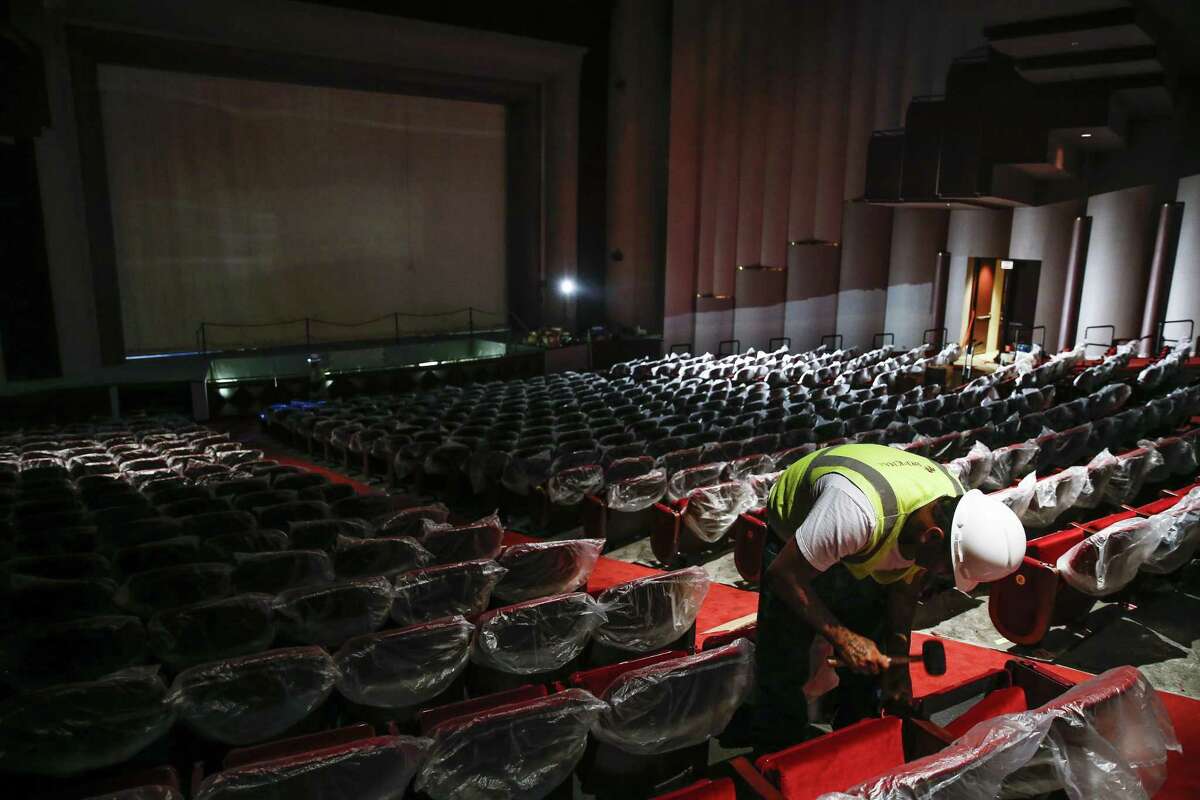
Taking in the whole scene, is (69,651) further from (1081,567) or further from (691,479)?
(1081,567)

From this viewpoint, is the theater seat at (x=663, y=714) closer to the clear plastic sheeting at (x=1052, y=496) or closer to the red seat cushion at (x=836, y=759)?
the red seat cushion at (x=836, y=759)

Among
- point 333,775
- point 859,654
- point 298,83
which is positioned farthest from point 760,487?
point 298,83

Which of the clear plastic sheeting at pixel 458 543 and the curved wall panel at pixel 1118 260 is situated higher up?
the curved wall panel at pixel 1118 260

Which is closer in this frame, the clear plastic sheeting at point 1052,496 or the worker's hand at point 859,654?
the worker's hand at point 859,654

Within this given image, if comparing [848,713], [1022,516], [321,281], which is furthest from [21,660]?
[321,281]

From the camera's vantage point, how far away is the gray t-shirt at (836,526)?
2.73 m

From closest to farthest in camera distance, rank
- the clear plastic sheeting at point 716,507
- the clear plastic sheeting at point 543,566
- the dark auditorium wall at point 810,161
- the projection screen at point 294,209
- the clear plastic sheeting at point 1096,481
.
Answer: the clear plastic sheeting at point 543,566 → the clear plastic sheeting at point 1096,481 → the clear plastic sheeting at point 716,507 → the dark auditorium wall at point 810,161 → the projection screen at point 294,209

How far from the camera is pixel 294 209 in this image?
62.1ft

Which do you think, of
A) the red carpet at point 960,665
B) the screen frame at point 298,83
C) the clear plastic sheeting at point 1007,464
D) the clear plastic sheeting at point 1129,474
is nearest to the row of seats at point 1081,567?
the red carpet at point 960,665

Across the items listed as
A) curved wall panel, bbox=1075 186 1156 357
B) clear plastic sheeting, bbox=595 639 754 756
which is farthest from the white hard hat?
curved wall panel, bbox=1075 186 1156 357

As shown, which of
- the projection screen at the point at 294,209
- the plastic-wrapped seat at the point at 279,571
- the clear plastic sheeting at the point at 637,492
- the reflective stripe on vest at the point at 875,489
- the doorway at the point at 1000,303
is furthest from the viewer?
the projection screen at the point at 294,209

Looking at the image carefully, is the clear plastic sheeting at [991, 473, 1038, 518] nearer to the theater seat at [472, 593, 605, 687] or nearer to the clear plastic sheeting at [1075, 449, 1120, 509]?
the clear plastic sheeting at [1075, 449, 1120, 509]

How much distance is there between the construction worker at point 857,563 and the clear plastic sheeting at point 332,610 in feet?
5.93

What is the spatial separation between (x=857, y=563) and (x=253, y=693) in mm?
2246
